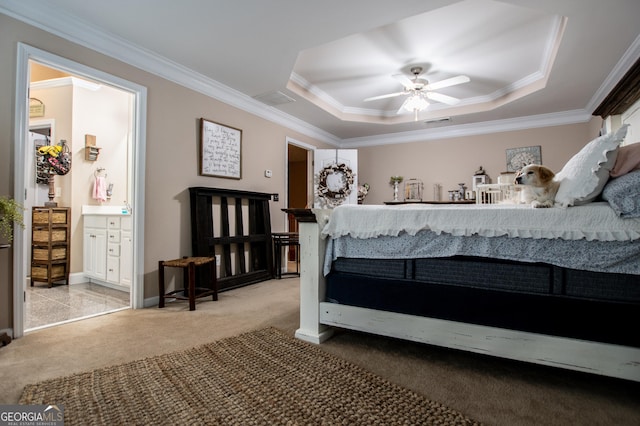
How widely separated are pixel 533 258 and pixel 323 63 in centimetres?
297

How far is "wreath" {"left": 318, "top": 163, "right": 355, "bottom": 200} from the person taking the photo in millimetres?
5418

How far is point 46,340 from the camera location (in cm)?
214

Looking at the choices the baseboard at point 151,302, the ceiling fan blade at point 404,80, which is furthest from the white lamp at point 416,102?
the baseboard at point 151,302

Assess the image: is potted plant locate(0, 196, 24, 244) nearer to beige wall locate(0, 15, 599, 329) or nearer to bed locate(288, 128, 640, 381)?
beige wall locate(0, 15, 599, 329)

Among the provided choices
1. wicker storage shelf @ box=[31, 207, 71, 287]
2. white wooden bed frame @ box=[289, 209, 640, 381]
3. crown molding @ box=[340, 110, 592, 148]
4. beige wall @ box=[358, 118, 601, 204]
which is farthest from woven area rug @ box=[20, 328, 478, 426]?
crown molding @ box=[340, 110, 592, 148]

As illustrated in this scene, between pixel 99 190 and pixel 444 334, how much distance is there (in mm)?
4478

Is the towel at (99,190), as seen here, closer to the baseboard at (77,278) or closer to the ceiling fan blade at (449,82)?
A: the baseboard at (77,278)

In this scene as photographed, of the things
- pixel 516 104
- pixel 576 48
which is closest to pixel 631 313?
pixel 576 48

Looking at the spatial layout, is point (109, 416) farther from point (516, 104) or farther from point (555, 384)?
point (516, 104)

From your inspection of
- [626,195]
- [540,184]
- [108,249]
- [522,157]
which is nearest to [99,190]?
[108,249]

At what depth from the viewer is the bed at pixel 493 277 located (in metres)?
1.39

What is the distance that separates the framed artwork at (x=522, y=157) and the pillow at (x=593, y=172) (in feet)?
12.6

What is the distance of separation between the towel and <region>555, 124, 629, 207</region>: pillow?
15.9 ft

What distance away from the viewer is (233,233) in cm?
396
